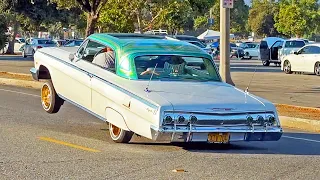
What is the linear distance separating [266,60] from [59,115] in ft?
94.2

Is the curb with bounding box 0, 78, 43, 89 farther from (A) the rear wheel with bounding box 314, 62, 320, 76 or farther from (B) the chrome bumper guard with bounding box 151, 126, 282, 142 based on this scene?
(A) the rear wheel with bounding box 314, 62, 320, 76

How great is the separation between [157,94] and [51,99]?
12.2ft

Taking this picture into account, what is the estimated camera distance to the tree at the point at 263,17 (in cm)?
9288

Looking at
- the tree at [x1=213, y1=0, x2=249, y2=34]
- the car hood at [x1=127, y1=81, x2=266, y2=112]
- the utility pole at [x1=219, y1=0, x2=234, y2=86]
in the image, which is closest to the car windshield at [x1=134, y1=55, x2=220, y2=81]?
the car hood at [x1=127, y1=81, x2=266, y2=112]

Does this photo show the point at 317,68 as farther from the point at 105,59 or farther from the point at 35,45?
the point at 35,45

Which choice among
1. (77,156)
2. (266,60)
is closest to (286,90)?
(77,156)

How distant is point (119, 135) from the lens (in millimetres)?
10914

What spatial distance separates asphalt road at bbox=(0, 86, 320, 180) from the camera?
883 centimetres

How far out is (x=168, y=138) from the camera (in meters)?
9.79

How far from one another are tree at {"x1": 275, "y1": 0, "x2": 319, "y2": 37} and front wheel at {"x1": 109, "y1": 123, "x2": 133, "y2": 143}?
65749 mm

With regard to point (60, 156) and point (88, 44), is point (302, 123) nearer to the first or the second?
point (88, 44)

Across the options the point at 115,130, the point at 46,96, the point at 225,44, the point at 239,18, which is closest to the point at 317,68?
the point at 225,44

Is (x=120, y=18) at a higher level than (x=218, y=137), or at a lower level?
higher

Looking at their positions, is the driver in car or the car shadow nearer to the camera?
the car shadow
